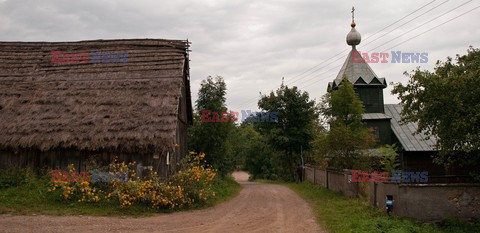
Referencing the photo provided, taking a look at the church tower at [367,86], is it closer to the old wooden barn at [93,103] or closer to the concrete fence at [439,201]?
the old wooden barn at [93,103]

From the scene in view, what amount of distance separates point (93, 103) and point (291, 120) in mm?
15861

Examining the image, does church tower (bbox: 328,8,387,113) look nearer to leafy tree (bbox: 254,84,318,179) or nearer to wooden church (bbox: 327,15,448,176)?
wooden church (bbox: 327,15,448,176)

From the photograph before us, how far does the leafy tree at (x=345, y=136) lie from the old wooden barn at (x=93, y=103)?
22.4 feet

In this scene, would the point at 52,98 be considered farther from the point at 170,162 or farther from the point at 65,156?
the point at 170,162

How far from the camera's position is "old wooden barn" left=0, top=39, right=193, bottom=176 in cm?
1341

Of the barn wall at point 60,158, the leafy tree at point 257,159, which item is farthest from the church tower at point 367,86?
the barn wall at point 60,158

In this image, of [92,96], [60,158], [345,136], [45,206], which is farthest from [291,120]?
[45,206]

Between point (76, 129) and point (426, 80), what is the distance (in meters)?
11.6

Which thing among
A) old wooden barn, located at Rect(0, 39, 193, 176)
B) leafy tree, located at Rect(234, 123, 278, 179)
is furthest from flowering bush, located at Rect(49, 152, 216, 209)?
leafy tree, located at Rect(234, 123, 278, 179)

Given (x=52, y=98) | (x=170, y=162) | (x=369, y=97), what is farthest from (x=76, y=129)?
(x=369, y=97)

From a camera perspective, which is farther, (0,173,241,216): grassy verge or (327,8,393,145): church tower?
(327,8,393,145): church tower

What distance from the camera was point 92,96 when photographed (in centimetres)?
1527

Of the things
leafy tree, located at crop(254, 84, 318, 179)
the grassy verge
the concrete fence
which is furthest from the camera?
leafy tree, located at crop(254, 84, 318, 179)

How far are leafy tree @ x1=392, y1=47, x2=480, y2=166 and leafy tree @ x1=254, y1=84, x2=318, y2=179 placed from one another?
16.0m
